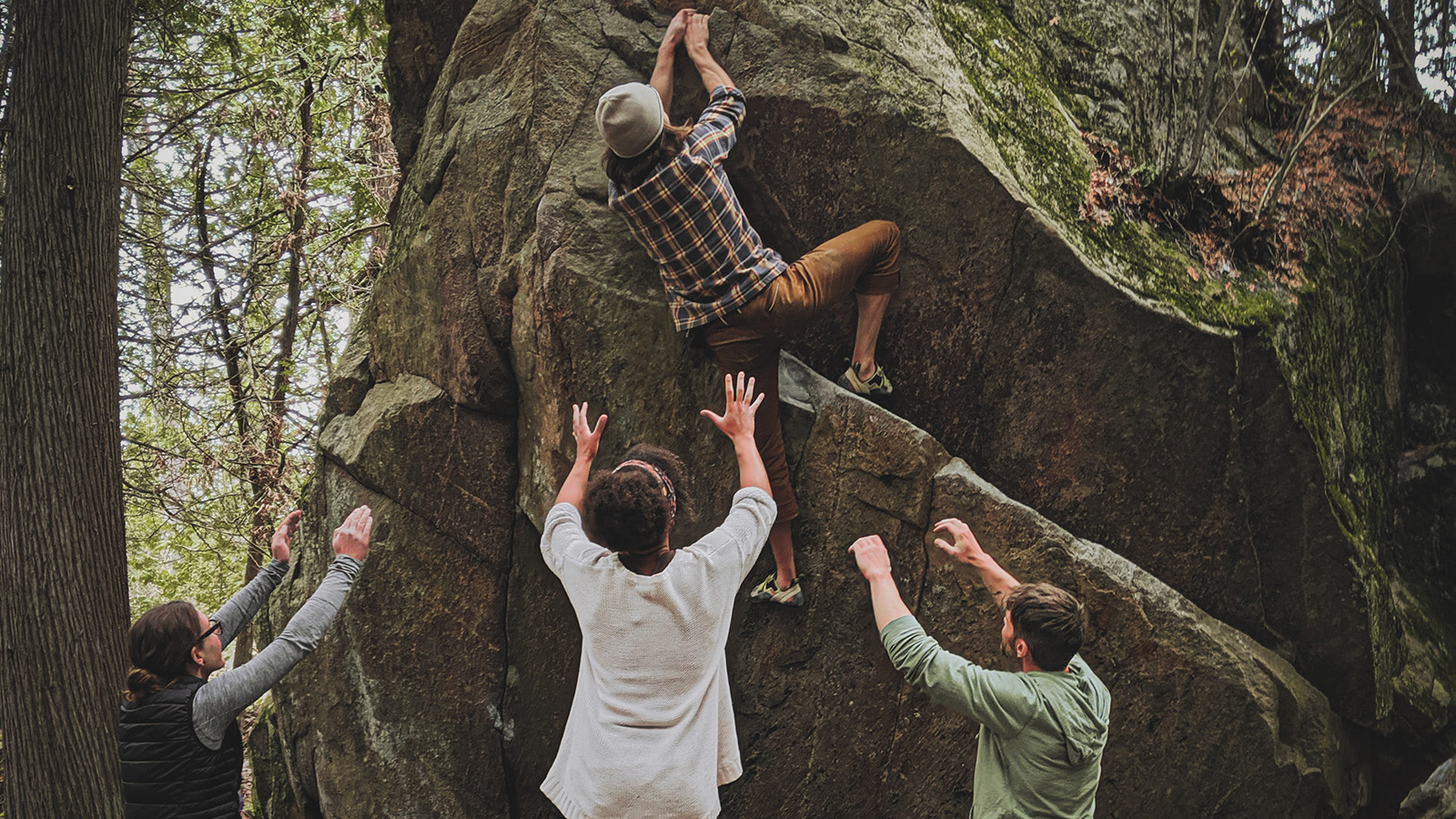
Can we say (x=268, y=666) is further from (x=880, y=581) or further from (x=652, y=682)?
(x=880, y=581)

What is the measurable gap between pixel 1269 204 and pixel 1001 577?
3.56 meters

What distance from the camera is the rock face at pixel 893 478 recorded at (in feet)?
16.8

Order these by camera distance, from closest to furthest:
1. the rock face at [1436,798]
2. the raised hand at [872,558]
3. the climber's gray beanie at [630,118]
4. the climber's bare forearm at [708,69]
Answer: the raised hand at [872,558] → the climber's gray beanie at [630,118] → the rock face at [1436,798] → the climber's bare forearm at [708,69]

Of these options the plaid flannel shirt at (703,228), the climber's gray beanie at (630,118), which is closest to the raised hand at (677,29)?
the plaid flannel shirt at (703,228)

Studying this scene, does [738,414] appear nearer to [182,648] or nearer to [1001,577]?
[1001,577]

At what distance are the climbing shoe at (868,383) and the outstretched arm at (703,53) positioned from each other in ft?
5.84

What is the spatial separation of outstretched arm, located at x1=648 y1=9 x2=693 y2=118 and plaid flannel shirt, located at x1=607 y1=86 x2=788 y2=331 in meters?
0.54

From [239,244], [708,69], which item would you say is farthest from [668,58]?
[239,244]

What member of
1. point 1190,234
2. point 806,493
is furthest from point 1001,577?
point 1190,234

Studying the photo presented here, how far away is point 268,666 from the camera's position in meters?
3.86

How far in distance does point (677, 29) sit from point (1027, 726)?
413 cm

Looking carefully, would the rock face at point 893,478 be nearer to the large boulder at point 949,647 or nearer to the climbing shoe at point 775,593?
the large boulder at point 949,647

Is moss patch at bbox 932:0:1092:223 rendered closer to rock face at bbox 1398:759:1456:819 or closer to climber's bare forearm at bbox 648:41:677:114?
climber's bare forearm at bbox 648:41:677:114

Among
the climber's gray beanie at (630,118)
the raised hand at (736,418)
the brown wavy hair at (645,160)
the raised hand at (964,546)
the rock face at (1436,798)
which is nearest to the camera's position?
the raised hand at (736,418)
